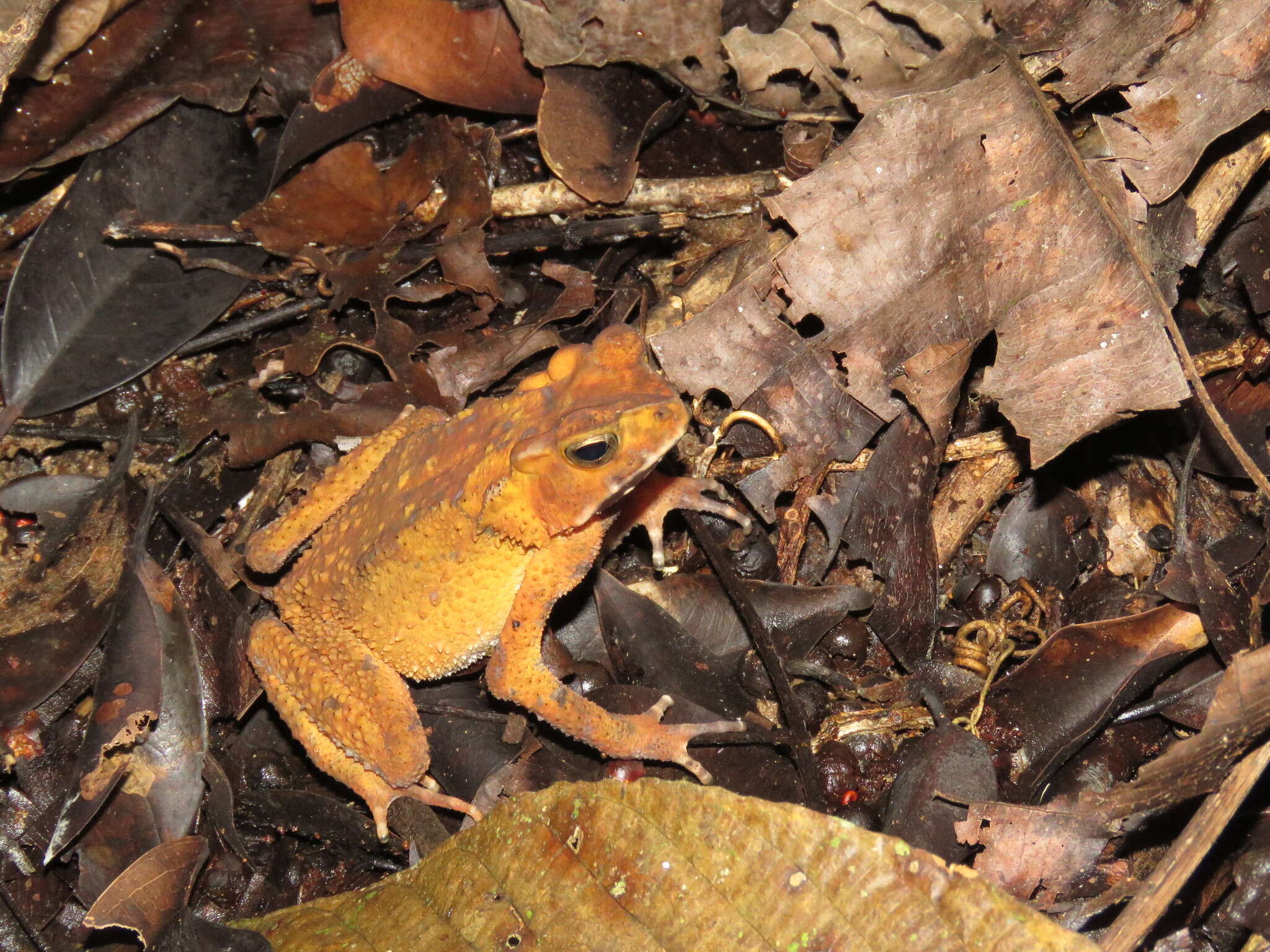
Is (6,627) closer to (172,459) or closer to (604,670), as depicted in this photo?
(172,459)

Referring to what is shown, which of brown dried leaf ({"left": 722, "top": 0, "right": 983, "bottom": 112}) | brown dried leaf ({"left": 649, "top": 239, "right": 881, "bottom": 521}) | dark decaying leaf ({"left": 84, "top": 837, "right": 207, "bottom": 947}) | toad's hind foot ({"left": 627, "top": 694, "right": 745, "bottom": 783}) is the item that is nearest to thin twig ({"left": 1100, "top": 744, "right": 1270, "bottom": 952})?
toad's hind foot ({"left": 627, "top": 694, "right": 745, "bottom": 783})

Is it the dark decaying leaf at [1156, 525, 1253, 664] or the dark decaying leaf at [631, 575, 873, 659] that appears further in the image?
the dark decaying leaf at [631, 575, 873, 659]

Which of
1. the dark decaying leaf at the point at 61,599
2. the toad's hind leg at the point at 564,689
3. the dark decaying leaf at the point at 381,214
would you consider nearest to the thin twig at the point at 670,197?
the dark decaying leaf at the point at 381,214

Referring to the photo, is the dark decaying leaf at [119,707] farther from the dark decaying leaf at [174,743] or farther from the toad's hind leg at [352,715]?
the toad's hind leg at [352,715]

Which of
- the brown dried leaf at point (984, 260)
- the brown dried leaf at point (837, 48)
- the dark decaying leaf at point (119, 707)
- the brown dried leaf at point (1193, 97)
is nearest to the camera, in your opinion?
the brown dried leaf at point (984, 260)

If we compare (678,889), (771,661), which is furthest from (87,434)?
(678,889)

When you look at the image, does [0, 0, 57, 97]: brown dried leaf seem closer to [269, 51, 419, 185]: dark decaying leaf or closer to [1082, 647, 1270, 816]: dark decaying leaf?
[269, 51, 419, 185]: dark decaying leaf
